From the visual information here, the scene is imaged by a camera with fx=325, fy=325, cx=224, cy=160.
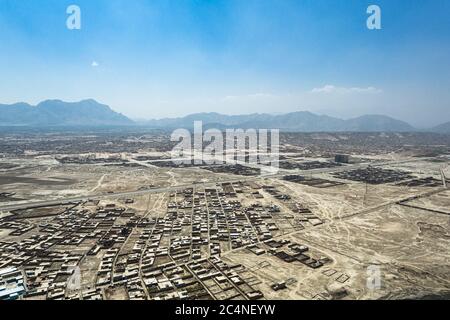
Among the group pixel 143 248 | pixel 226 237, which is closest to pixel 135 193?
pixel 143 248

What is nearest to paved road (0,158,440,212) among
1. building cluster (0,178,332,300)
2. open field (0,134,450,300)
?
open field (0,134,450,300)

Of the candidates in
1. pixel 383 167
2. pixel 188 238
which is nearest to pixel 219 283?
pixel 188 238

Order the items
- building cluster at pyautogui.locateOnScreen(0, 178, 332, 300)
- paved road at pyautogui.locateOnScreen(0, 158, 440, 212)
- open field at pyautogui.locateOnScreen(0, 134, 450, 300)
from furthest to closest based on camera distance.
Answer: paved road at pyautogui.locateOnScreen(0, 158, 440, 212)
open field at pyautogui.locateOnScreen(0, 134, 450, 300)
building cluster at pyautogui.locateOnScreen(0, 178, 332, 300)

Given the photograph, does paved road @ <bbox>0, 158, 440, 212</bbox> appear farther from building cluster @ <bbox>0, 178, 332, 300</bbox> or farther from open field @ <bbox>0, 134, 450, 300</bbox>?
building cluster @ <bbox>0, 178, 332, 300</bbox>

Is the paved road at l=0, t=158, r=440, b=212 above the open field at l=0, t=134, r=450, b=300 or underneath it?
above

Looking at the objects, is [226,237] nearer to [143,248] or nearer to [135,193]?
[143,248]

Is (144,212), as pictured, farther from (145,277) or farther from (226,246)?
(145,277)

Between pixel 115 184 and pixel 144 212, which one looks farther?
pixel 115 184

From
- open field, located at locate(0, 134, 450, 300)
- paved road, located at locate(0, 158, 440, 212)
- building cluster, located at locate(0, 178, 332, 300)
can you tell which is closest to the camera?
building cluster, located at locate(0, 178, 332, 300)

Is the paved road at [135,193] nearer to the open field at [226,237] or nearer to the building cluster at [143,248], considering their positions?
the open field at [226,237]

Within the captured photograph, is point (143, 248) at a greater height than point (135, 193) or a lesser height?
lesser
